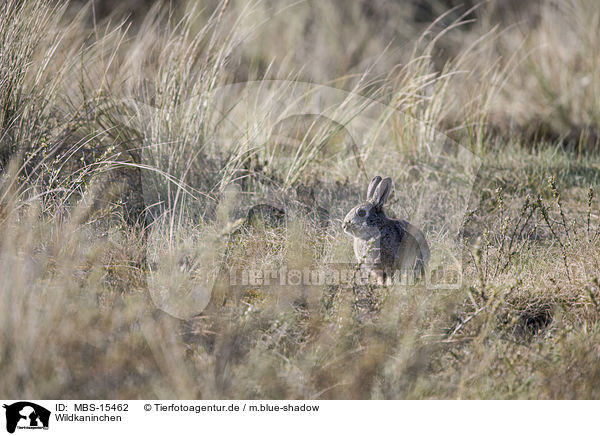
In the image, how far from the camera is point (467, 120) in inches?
175

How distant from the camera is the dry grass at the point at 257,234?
2.26m

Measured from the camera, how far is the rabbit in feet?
8.57
